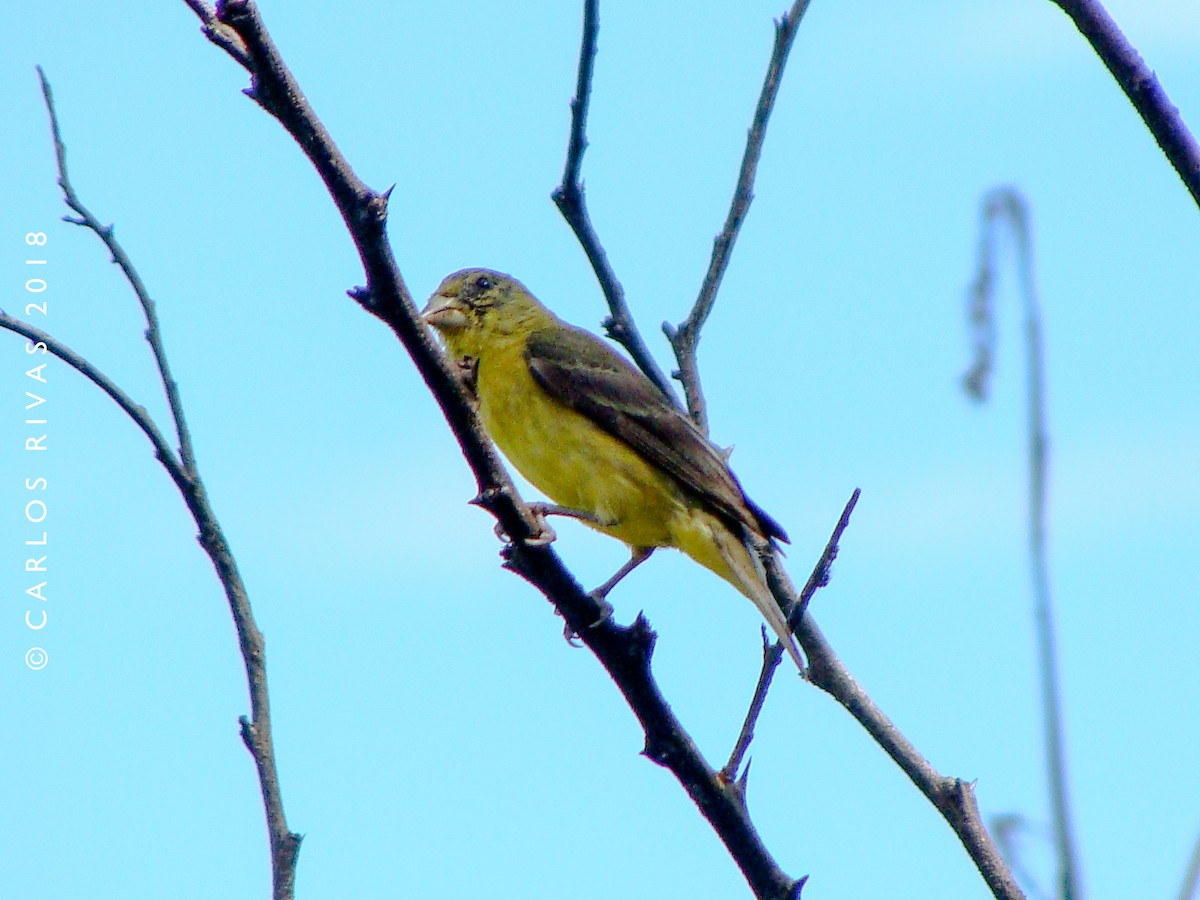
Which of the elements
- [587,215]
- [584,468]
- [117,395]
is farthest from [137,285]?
[584,468]

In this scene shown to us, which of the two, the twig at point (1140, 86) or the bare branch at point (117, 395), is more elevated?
the bare branch at point (117, 395)

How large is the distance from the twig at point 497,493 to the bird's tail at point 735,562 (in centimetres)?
172

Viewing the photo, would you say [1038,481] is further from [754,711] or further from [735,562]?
[735,562]

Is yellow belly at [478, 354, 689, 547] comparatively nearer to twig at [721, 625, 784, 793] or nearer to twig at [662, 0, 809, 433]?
twig at [662, 0, 809, 433]

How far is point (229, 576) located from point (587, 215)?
2.25 meters

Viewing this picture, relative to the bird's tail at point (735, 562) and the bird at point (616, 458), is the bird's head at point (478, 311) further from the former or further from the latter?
the bird's tail at point (735, 562)

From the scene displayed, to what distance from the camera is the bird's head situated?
7555 mm

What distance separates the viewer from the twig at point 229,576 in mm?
3096

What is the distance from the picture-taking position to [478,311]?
7723 millimetres

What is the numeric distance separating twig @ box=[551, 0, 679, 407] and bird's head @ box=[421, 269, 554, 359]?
169 centimetres

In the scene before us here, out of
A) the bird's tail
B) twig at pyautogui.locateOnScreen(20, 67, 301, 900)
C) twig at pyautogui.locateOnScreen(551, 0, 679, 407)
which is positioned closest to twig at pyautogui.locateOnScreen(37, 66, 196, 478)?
twig at pyautogui.locateOnScreen(20, 67, 301, 900)

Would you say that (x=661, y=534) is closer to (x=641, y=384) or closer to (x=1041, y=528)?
(x=641, y=384)

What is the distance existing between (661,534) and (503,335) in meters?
1.51

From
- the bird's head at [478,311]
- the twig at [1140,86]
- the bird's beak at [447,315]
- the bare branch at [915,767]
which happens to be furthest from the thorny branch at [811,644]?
the bird's beak at [447,315]
